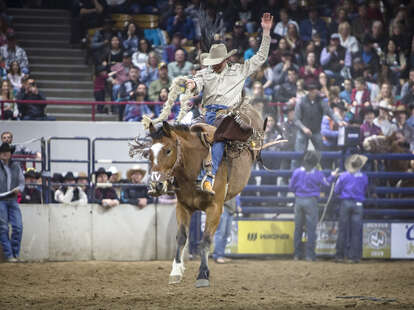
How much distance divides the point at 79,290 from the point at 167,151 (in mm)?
2269

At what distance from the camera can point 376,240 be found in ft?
38.7

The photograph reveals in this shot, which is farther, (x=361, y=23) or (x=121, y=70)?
(x=361, y=23)

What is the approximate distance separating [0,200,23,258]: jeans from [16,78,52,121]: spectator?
2.51 metres

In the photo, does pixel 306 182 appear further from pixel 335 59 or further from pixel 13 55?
pixel 13 55

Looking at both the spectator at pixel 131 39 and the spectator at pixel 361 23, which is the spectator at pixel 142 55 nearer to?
the spectator at pixel 131 39

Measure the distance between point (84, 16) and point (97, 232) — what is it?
6.57 m

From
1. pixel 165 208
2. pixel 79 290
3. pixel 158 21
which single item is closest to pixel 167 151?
pixel 79 290

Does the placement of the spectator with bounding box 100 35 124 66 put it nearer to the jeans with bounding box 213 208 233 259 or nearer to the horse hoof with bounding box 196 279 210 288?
the jeans with bounding box 213 208 233 259

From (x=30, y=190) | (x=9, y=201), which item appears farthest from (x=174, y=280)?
(x=30, y=190)

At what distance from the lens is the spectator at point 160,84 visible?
535 inches

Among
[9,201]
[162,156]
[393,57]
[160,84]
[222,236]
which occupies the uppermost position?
[393,57]

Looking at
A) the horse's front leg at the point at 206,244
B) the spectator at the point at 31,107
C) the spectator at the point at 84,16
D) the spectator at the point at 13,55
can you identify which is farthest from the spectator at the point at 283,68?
the horse's front leg at the point at 206,244

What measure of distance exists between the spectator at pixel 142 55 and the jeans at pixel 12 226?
5021 mm

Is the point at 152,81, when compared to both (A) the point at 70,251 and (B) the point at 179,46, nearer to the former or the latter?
(B) the point at 179,46
